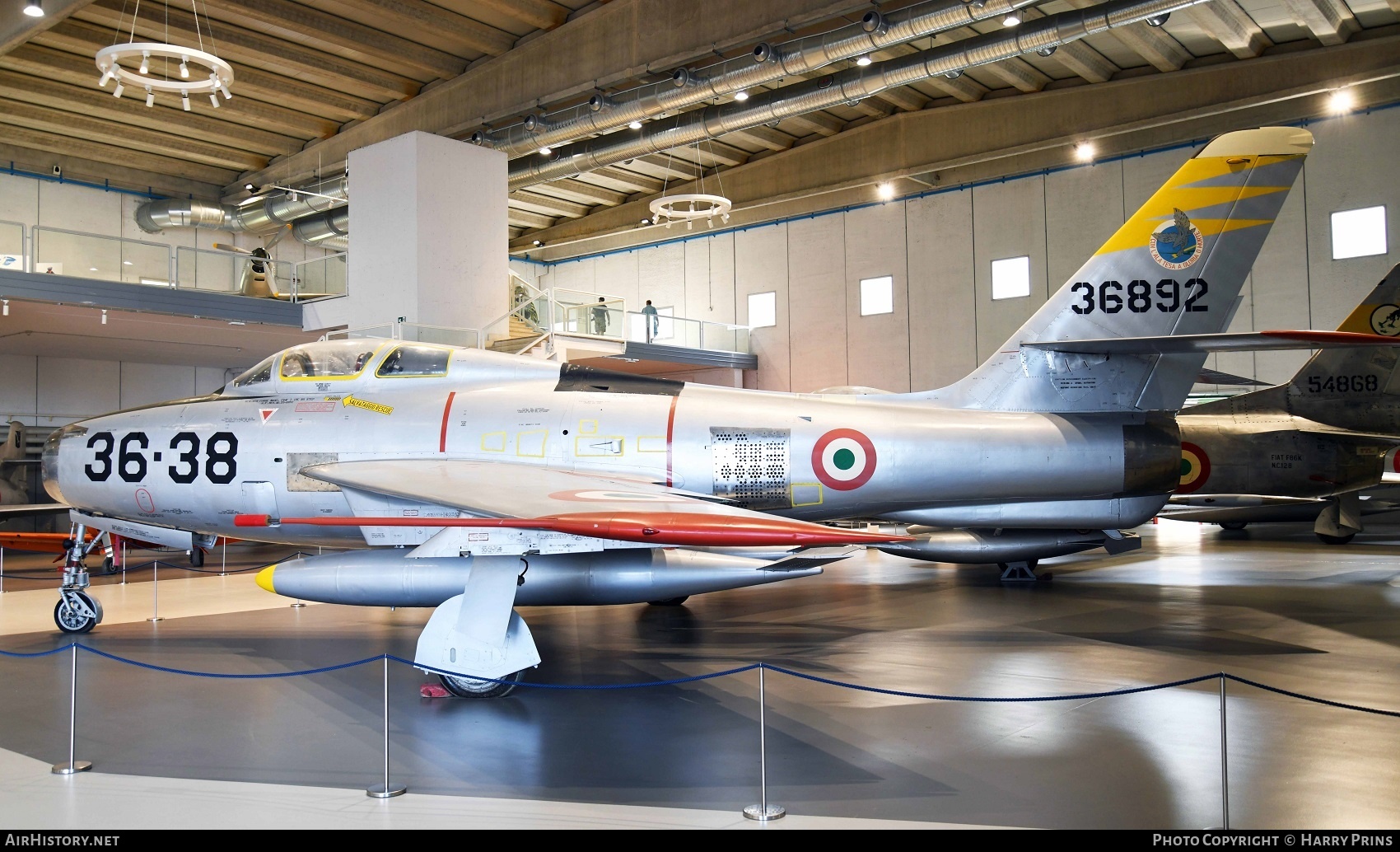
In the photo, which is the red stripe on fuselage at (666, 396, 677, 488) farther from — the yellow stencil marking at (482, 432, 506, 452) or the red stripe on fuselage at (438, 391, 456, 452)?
the red stripe on fuselage at (438, 391, 456, 452)

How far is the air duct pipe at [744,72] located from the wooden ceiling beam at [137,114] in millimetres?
6596

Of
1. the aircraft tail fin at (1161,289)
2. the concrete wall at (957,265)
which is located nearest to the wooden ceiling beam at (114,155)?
the concrete wall at (957,265)

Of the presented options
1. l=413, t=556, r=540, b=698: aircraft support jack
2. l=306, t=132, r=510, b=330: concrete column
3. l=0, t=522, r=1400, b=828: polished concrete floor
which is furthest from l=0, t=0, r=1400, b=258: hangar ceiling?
l=413, t=556, r=540, b=698: aircraft support jack

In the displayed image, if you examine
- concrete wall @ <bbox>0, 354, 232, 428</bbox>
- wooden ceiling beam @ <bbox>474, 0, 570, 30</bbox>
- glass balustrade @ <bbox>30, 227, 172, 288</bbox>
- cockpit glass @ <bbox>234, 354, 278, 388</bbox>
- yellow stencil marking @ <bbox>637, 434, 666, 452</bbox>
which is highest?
wooden ceiling beam @ <bbox>474, 0, 570, 30</bbox>

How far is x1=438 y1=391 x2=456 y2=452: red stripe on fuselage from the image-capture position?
7.70 metres

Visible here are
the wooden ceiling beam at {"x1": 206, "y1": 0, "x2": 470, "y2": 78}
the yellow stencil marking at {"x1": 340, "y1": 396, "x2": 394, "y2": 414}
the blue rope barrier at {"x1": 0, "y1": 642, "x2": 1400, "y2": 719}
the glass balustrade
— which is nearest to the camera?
the blue rope barrier at {"x1": 0, "y1": 642, "x2": 1400, "y2": 719}

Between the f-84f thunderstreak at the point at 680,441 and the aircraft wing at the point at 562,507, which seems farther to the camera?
the f-84f thunderstreak at the point at 680,441

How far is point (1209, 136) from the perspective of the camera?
20297 mm

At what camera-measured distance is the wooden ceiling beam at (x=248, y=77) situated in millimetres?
16641

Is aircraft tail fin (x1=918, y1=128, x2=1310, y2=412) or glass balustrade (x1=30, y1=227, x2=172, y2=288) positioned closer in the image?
aircraft tail fin (x1=918, y1=128, x2=1310, y2=412)

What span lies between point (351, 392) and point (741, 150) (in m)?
20.8

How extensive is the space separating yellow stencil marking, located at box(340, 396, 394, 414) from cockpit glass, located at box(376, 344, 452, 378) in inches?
11.8

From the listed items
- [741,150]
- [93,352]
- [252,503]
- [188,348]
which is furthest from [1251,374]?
[93,352]

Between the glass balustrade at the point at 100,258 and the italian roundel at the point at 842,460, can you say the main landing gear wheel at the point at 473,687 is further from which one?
the glass balustrade at the point at 100,258
